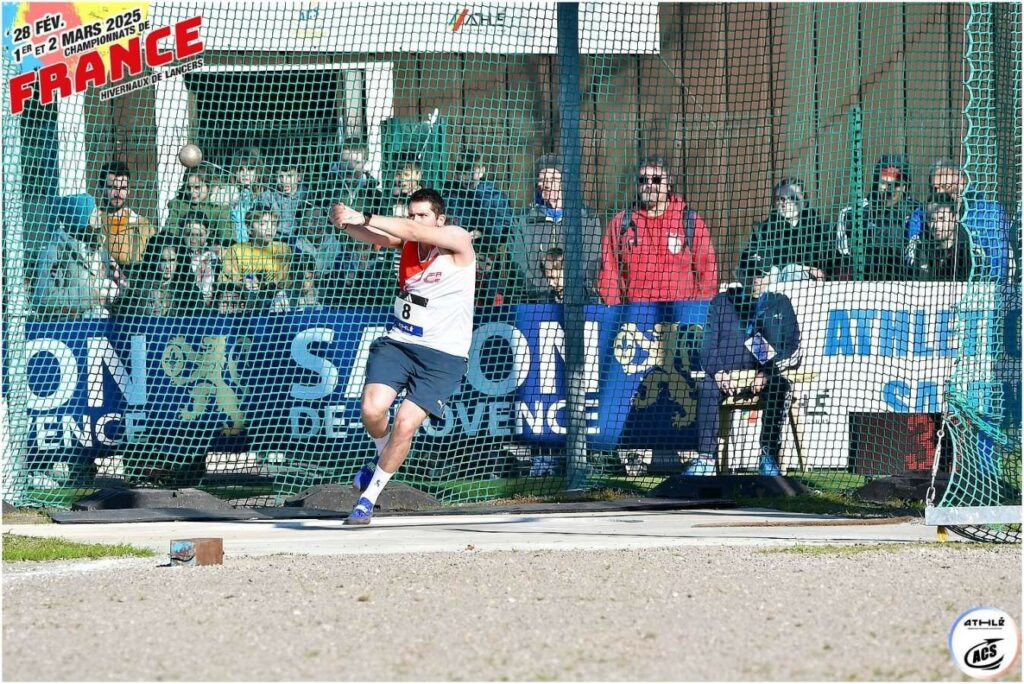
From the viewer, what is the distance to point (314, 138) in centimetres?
1146

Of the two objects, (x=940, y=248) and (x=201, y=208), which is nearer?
(x=940, y=248)

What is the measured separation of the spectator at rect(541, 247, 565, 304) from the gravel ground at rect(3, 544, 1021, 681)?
147 inches

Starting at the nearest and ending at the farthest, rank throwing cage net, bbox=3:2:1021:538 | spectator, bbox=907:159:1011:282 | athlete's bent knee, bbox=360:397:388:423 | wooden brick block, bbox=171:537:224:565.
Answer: wooden brick block, bbox=171:537:224:565, athlete's bent knee, bbox=360:397:388:423, spectator, bbox=907:159:1011:282, throwing cage net, bbox=3:2:1021:538

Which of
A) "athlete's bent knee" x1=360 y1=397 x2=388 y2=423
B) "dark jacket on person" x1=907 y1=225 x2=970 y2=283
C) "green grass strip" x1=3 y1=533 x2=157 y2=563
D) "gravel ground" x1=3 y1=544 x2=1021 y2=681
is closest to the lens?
"gravel ground" x1=3 y1=544 x2=1021 y2=681

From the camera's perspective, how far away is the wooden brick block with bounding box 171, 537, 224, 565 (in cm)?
716

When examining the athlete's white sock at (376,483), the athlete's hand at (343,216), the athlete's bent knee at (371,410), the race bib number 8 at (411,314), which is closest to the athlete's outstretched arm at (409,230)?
the athlete's hand at (343,216)

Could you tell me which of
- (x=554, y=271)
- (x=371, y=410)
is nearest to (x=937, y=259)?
(x=554, y=271)

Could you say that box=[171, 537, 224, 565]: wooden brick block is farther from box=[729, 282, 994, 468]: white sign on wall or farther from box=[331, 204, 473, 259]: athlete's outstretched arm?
box=[729, 282, 994, 468]: white sign on wall

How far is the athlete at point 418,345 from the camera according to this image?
8.87m

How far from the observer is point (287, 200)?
11383 millimetres

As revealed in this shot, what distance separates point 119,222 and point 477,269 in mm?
2713

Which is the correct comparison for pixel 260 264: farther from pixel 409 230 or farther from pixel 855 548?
pixel 855 548

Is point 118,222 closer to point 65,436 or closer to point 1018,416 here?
point 65,436

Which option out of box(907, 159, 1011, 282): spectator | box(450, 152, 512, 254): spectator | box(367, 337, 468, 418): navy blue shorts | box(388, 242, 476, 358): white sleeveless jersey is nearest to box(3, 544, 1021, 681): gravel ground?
box(367, 337, 468, 418): navy blue shorts
